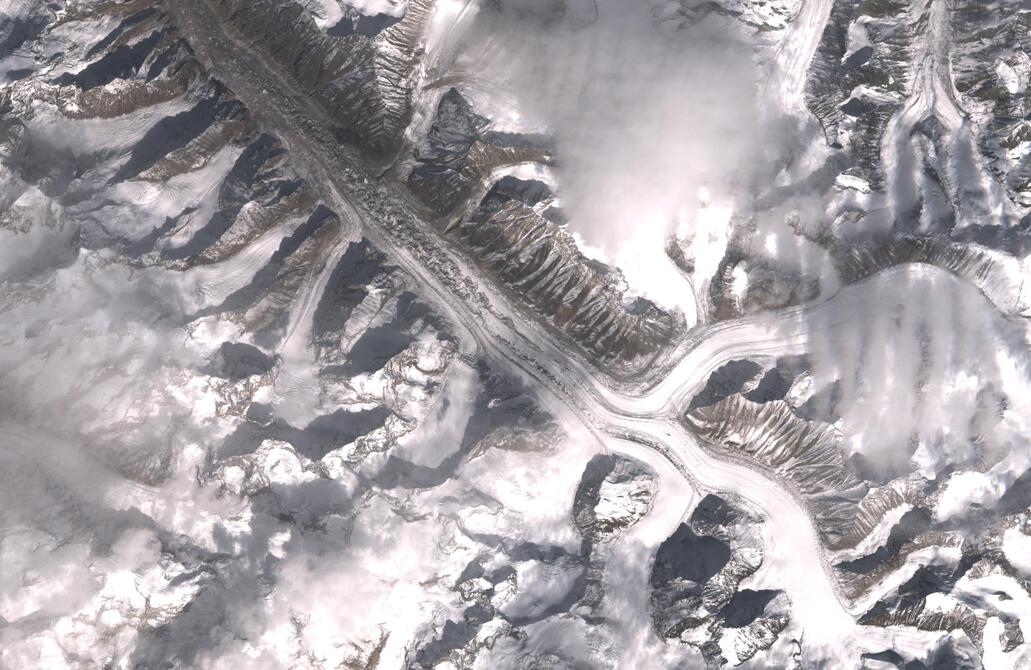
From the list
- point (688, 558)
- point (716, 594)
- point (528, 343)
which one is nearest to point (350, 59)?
point (528, 343)

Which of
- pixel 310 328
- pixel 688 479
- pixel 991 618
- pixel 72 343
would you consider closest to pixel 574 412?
pixel 688 479

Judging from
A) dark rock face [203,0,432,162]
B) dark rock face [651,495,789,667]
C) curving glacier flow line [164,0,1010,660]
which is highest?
dark rock face [203,0,432,162]

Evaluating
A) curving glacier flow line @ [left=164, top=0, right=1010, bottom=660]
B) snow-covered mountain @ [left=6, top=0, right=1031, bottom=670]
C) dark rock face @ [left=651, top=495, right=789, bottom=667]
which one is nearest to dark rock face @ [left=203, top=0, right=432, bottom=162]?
snow-covered mountain @ [left=6, top=0, right=1031, bottom=670]

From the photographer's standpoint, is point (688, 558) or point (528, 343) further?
point (528, 343)

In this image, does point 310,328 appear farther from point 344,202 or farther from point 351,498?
point 351,498

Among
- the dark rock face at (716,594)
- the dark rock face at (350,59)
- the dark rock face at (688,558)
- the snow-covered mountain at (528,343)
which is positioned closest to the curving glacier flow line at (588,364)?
the snow-covered mountain at (528,343)

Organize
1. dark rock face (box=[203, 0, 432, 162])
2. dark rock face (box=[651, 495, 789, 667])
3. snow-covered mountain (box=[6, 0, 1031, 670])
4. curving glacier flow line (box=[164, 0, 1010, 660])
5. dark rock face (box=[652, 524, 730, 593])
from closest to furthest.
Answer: snow-covered mountain (box=[6, 0, 1031, 670]) < dark rock face (box=[652, 524, 730, 593]) < dark rock face (box=[651, 495, 789, 667]) < curving glacier flow line (box=[164, 0, 1010, 660]) < dark rock face (box=[203, 0, 432, 162])

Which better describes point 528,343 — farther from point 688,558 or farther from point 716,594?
point 716,594

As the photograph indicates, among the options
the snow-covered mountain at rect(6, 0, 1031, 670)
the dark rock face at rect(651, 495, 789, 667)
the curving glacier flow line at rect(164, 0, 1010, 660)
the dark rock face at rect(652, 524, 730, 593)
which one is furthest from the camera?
the curving glacier flow line at rect(164, 0, 1010, 660)

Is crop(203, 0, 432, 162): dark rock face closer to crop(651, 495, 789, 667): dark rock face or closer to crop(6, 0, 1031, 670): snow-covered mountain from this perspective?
crop(6, 0, 1031, 670): snow-covered mountain
